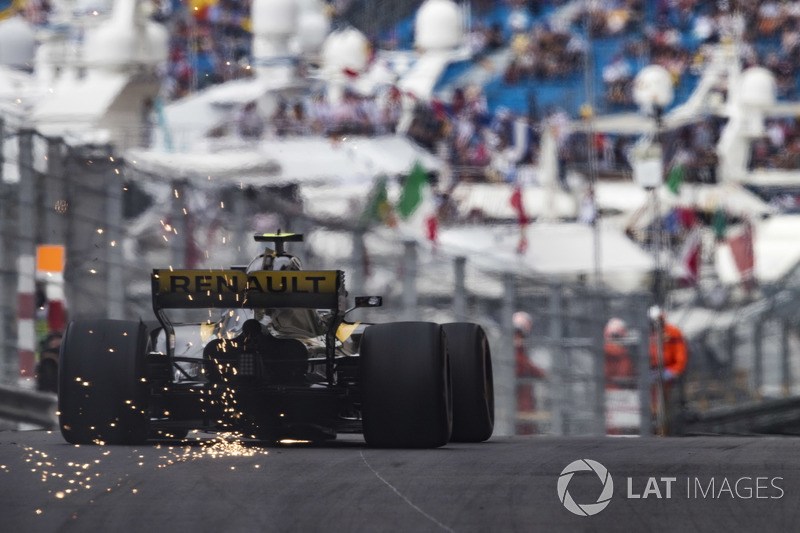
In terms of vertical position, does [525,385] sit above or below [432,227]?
below

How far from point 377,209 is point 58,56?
21.1 feet

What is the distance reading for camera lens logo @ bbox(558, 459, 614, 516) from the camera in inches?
237

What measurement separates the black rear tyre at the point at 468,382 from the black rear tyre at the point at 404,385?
3.26 ft

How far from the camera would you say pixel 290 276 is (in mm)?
8773

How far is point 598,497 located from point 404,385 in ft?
7.39

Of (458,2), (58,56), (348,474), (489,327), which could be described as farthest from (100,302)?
(458,2)

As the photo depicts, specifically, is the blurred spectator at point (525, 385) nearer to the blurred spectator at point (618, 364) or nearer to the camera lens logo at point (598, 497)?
the blurred spectator at point (618, 364)

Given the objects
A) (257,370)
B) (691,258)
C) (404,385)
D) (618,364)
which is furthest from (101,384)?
(691,258)

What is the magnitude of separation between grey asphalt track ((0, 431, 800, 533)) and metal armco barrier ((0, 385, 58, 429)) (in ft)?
8.32

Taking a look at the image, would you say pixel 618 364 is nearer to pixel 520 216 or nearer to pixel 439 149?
pixel 520 216

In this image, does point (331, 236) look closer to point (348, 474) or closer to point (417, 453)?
point (417, 453)

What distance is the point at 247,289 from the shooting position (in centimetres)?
880

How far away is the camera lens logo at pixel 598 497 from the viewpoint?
6020mm

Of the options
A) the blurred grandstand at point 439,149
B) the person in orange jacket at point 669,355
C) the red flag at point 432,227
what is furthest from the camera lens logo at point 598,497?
the red flag at point 432,227
